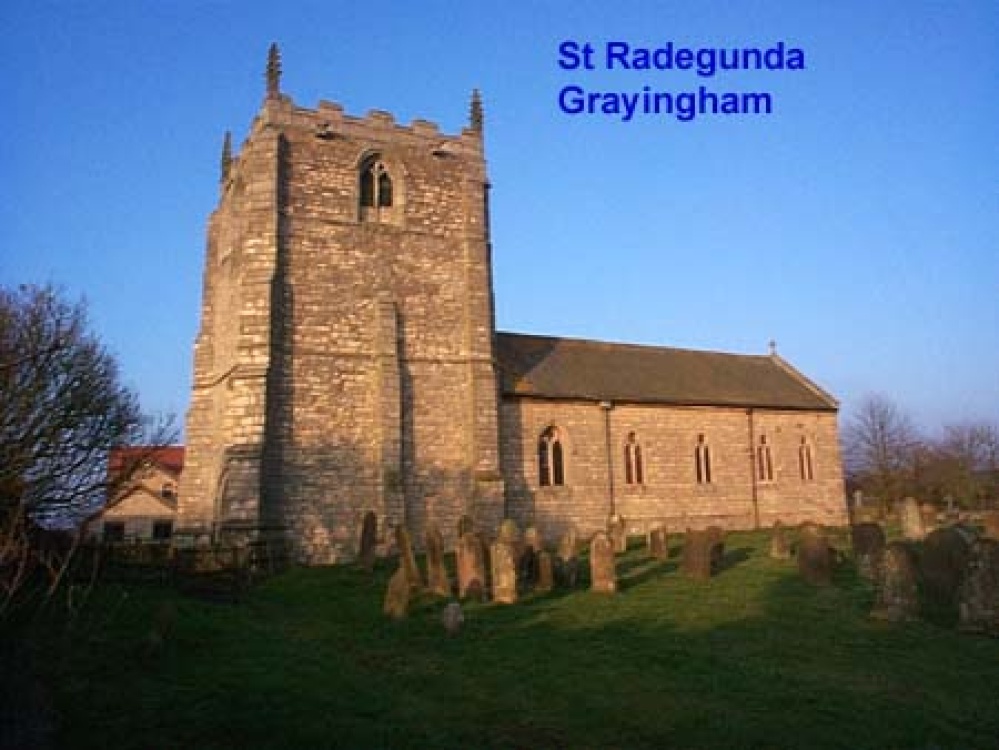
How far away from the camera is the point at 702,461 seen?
27375mm

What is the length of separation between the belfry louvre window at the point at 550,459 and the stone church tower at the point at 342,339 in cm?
249

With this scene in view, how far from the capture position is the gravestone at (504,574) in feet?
43.4

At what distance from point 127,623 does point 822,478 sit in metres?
26.3

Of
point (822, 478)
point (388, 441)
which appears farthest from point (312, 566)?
point (822, 478)

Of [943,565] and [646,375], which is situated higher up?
[646,375]

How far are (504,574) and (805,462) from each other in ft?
67.4

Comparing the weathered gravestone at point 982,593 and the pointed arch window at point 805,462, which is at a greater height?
the pointed arch window at point 805,462

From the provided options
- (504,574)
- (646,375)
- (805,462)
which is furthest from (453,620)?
(805,462)

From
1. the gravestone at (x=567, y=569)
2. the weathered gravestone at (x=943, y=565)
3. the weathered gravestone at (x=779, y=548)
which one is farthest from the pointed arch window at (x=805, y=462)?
the gravestone at (x=567, y=569)

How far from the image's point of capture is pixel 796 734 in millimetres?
6855

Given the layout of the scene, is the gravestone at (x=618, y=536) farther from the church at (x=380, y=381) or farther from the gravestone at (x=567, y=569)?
the gravestone at (x=567, y=569)

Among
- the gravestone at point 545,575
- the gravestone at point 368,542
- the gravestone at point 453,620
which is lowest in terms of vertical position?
the gravestone at point 453,620

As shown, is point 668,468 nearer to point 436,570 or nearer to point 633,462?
point 633,462

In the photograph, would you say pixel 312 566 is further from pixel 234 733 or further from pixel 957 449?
pixel 957 449
